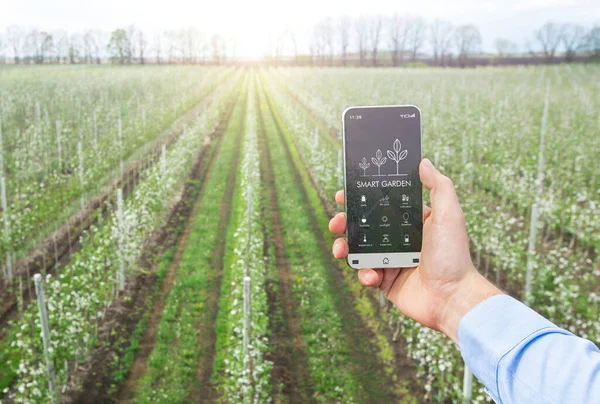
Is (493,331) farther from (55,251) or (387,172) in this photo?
(55,251)

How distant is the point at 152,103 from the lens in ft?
98.1

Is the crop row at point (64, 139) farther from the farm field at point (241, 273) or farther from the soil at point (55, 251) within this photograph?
the soil at point (55, 251)

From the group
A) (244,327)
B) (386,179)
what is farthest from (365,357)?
(386,179)

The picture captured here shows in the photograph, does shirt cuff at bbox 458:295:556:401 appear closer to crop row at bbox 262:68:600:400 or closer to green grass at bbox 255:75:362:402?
crop row at bbox 262:68:600:400

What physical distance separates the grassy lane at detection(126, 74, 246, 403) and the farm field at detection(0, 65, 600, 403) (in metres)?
0.03

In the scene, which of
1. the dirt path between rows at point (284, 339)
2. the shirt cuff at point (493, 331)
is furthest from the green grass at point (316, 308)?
the shirt cuff at point (493, 331)

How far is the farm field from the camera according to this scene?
7.20m

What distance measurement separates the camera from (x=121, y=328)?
8703 mm

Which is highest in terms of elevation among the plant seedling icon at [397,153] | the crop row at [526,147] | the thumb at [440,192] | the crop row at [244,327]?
the plant seedling icon at [397,153]

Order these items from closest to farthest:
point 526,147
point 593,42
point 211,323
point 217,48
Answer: point 211,323, point 526,147, point 593,42, point 217,48

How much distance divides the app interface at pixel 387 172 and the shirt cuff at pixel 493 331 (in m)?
0.91

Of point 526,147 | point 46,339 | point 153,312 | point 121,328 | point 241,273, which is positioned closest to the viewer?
point 46,339

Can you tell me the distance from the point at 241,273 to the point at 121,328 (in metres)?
2.11

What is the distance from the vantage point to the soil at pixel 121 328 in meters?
7.23
